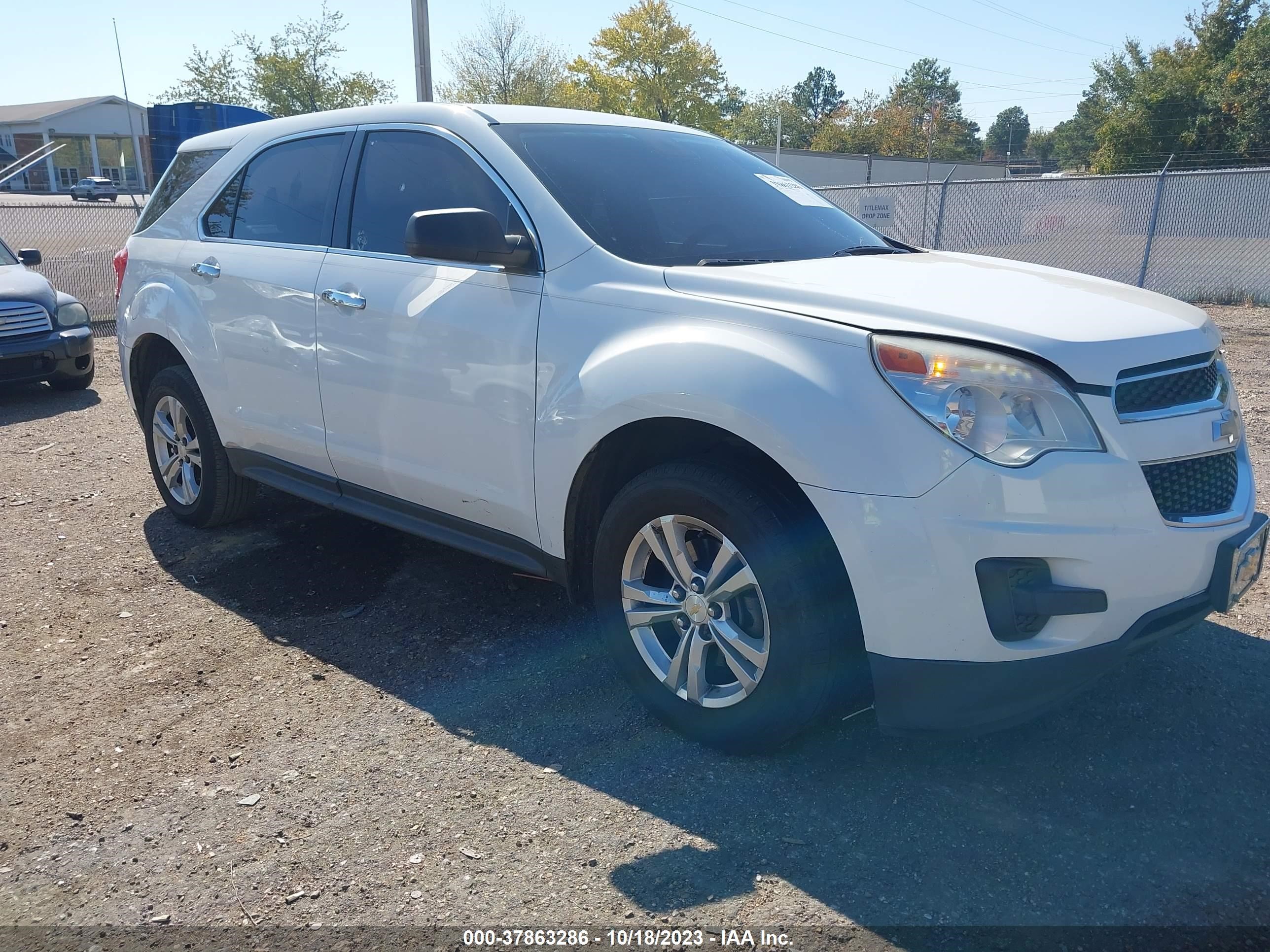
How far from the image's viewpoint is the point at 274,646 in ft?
13.3

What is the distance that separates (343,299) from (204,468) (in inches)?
64.7

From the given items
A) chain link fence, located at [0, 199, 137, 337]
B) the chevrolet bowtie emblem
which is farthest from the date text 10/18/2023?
chain link fence, located at [0, 199, 137, 337]

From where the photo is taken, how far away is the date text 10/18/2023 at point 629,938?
2355mm

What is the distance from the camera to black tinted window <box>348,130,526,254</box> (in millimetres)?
3699

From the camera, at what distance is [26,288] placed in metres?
8.97

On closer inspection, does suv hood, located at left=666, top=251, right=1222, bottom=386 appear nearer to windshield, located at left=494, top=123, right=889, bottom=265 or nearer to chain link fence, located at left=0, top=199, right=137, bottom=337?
windshield, located at left=494, top=123, right=889, bottom=265

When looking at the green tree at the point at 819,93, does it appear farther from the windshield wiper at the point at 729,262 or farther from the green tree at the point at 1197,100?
the windshield wiper at the point at 729,262

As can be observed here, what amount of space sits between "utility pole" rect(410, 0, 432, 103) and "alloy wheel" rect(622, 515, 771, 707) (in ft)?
45.0

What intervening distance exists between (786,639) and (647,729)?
2.44 feet

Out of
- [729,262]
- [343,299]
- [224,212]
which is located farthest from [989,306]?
[224,212]

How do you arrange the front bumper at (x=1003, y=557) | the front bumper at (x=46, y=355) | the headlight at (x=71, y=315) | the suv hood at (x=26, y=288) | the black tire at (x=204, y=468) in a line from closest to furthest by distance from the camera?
the front bumper at (x=1003, y=557), the black tire at (x=204, y=468), the front bumper at (x=46, y=355), the suv hood at (x=26, y=288), the headlight at (x=71, y=315)

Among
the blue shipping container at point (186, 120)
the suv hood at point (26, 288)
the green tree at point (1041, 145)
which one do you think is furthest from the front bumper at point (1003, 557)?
the green tree at point (1041, 145)

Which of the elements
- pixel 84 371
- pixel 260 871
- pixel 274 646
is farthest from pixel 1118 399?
pixel 84 371

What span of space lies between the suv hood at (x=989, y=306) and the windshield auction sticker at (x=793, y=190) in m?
0.74
